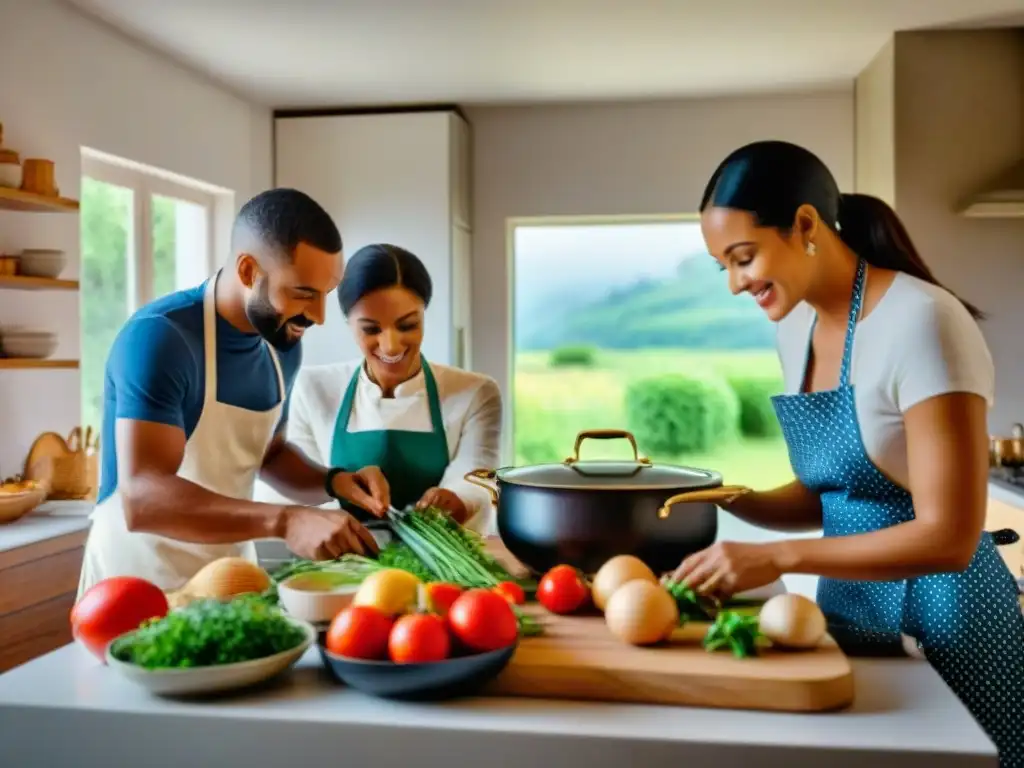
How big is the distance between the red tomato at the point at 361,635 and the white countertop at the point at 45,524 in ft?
6.28

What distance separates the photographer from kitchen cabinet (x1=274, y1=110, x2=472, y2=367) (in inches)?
197

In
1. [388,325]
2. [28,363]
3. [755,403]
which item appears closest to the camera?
[388,325]

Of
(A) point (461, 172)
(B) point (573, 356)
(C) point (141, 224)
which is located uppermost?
(A) point (461, 172)

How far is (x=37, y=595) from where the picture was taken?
284cm

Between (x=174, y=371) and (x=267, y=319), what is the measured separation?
6.8 inches

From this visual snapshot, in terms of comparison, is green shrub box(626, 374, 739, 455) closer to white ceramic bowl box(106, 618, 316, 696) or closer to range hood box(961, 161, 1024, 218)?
range hood box(961, 161, 1024, 218)

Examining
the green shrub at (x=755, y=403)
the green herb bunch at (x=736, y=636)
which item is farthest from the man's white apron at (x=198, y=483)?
the green shrub at (x=755, y=403)

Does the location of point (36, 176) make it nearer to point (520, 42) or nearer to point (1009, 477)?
point (520, 42)

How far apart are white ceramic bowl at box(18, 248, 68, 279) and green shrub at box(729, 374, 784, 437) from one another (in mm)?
3418

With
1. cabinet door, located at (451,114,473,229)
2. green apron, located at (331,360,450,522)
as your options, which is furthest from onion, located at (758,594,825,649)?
cabinet door, located at (451,114,473,229)

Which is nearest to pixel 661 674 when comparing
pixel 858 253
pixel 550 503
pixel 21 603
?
pixel 550 503

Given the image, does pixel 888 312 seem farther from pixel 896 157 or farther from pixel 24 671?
pixel 896 157

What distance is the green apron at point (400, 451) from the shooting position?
2.46 meters

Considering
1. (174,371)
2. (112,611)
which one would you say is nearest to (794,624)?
(112,611)
